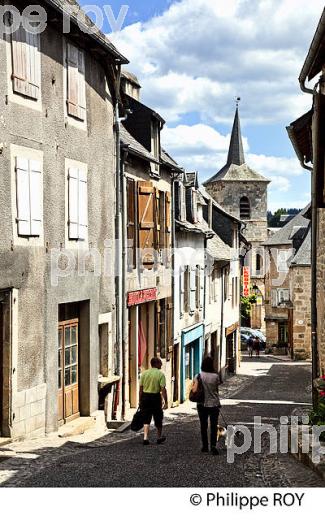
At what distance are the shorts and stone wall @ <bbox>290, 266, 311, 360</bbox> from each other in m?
27.3

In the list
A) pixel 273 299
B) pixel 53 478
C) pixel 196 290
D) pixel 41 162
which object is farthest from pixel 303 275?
pixel 53 478

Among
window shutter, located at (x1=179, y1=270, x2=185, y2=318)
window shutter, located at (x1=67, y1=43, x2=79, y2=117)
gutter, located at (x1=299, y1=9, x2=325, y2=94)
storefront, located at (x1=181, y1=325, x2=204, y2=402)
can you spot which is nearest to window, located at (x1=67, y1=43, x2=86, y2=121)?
window shutter, located at (x1=67, y1=43, x2=79, y2=117)

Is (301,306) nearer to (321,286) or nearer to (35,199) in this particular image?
(321,286)

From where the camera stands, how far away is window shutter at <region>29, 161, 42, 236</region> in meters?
11.1

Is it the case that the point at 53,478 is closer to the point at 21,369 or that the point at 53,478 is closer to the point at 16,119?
the point at 21,369

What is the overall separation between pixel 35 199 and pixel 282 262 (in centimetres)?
3840

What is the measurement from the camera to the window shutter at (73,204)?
12644 mm

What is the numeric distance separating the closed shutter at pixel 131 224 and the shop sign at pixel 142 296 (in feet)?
2.09

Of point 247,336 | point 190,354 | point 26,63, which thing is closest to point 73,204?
point 26,63

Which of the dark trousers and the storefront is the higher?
the dark trousers

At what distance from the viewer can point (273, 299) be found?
154 feet

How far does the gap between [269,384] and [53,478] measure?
2182 centimetres

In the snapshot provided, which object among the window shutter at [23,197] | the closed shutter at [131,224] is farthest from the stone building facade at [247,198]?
the window shutter at [23,197]

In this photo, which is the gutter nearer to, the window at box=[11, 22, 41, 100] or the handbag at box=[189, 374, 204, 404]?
the window at box=[11, 22, 41, 100]
